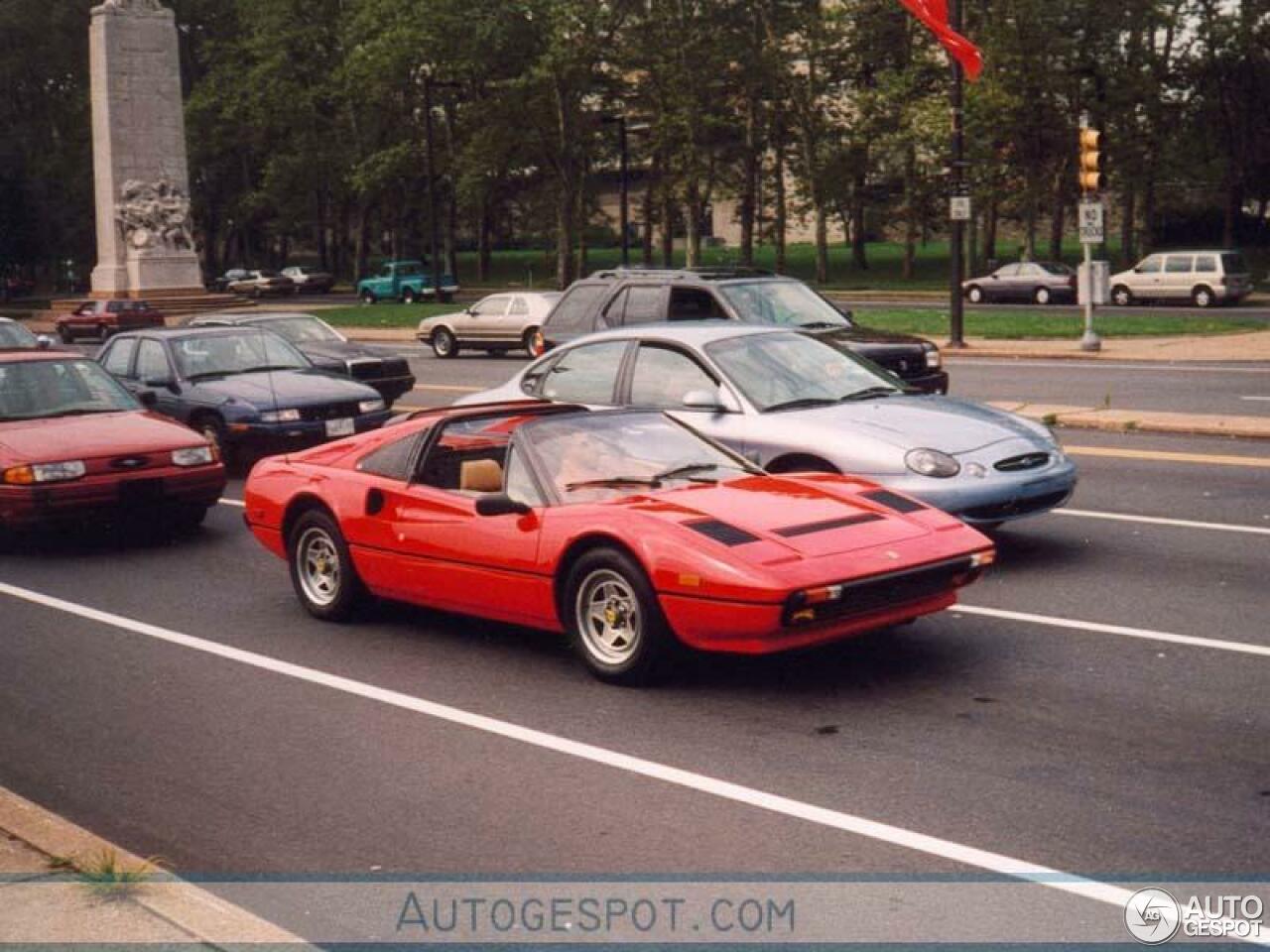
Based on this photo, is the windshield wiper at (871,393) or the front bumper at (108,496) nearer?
the windshield wiper at (871,393)

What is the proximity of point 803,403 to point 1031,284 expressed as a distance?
134ft

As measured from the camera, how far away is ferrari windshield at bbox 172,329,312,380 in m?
17.5

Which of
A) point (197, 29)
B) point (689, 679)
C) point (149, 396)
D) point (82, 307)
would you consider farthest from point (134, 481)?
point (197, 29)

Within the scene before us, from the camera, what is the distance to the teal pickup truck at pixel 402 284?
217ft

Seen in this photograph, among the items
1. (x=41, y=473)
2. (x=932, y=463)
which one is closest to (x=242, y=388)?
(x=41, y=473)

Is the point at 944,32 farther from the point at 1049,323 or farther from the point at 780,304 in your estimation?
the point at 780,304

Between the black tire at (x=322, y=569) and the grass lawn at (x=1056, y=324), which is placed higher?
the grass lawn at (x=1056, y=324)

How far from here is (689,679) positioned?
8.12 metres

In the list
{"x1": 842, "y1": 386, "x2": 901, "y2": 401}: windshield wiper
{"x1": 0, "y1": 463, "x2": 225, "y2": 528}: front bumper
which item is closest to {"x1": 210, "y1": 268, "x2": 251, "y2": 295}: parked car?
{"x1": 0, "y1": 463, "x2": 225, "y2": 528}: front bumper

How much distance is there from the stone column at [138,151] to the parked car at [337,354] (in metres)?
35.3

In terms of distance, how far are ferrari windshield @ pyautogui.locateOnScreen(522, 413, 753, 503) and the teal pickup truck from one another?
5650cm

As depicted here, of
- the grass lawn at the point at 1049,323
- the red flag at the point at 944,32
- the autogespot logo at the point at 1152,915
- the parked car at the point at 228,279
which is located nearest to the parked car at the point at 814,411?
the autogespot logo at the point at 1152,915

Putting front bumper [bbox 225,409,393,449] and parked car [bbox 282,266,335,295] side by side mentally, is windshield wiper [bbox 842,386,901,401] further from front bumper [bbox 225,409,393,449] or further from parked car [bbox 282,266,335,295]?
parked car [bbox 282,266,335,295]

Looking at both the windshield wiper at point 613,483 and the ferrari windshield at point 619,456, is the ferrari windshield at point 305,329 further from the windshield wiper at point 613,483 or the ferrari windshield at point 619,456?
the windshield wiper at point 613,483
